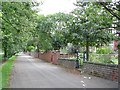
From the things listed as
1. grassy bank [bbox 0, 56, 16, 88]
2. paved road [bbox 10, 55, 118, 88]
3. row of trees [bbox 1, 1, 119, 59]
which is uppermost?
row of trees [bbox 1, 1, 119, 59]

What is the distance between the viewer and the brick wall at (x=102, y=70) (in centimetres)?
1720

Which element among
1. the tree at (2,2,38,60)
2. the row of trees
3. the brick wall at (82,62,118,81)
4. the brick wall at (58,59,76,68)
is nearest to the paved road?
the brick wall at (82,62,118,81)

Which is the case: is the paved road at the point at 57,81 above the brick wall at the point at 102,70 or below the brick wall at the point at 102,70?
below

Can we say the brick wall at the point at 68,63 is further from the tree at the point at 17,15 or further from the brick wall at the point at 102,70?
the tree at the point at 17,15

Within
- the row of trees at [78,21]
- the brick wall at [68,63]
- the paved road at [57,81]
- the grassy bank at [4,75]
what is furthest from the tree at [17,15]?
the brick wall at [68,63]

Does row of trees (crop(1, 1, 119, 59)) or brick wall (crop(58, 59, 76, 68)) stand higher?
row of trees (crop(1, 1, 119, 59))

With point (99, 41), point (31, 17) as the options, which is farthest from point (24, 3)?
point (99, 41)

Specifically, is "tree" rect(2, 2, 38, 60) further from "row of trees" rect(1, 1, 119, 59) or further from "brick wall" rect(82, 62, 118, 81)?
"brick wall" rect(82, 62, 118, 81)

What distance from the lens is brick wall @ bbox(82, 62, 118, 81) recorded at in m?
17.2

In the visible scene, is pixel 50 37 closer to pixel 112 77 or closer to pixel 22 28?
pixel 22 28

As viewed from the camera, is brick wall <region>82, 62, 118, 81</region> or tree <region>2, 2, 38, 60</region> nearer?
brick wall <region>82, 62, 118, 81</region>

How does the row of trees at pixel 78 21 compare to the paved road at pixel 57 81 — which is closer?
the row of trees at pixel 78 21

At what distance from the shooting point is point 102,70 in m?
19.2

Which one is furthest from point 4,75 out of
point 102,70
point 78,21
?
Result: point 102,70
